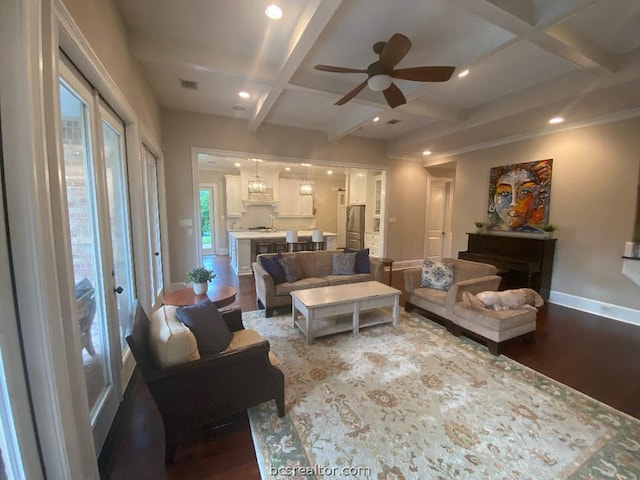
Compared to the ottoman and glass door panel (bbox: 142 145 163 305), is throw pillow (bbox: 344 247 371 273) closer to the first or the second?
the ottoman

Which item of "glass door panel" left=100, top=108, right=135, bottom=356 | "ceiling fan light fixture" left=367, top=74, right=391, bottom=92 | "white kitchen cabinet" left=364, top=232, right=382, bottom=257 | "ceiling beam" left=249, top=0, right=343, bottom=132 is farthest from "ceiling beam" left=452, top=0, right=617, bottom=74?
"white kitchen cabinet" left=364, top=232, right=382, bottom=257

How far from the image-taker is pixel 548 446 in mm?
1681

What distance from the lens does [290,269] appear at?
12.7 feet

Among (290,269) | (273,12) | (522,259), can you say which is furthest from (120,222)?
(522,259)

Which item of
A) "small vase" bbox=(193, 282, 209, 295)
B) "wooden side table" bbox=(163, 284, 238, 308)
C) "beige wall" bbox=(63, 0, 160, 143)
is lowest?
"wooden side table" bbox=(163, 284, 238, 308)

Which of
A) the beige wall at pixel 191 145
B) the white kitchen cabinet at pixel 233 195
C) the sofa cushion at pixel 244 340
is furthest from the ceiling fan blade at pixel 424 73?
the white kitchen cabinet at pixel 233 195

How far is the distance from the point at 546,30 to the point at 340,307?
9.88 feet

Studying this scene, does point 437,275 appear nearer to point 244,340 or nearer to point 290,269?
point 290,269

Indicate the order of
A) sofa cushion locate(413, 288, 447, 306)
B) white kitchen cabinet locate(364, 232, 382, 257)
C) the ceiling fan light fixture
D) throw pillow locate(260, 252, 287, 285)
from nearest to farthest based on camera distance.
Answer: the ceiling fan light fixture
sofa cushion locate(413, 288, 447, 306)
throw pillow locate(260, 252, 287, 285)
white kitchen cabinet locate(364, 232, 382, 257)

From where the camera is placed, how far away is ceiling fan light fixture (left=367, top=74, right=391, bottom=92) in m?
2.50

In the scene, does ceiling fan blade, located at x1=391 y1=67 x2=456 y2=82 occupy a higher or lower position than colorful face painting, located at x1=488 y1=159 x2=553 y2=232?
higher

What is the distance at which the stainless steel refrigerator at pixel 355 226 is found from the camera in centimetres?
777

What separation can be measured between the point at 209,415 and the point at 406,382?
5.05 ft

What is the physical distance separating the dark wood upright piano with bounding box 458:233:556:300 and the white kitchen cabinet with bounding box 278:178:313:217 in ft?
18.1
